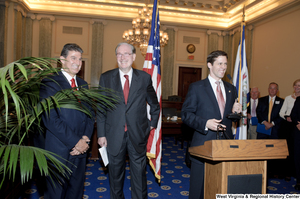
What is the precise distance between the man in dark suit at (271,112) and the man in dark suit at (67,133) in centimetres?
370

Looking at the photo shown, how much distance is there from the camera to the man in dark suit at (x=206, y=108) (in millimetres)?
2008

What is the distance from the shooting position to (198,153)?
67.2 inches

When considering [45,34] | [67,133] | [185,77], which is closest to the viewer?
[67,133]

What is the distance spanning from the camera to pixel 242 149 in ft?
4.99

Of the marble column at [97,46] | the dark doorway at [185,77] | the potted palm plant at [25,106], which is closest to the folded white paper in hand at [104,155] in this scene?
the potted palm plant at [25,106]

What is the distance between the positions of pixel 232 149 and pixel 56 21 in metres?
11.0

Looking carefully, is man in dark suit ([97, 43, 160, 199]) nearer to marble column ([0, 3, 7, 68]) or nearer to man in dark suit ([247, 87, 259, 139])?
man in dark suit ([247, 87, 259, 139])

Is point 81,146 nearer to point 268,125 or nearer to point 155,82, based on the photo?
point 155,82

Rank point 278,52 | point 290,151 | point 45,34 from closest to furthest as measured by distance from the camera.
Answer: point 290,151
point 278,52
point 45,34

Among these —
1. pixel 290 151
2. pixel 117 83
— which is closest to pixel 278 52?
pixel 290 151

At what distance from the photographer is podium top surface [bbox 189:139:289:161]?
1471mm

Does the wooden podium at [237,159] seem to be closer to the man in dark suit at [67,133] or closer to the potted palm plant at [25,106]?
the potted palm plant at [25,106]

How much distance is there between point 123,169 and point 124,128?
0.44 metres

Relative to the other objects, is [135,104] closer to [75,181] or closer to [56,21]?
[75,181]
